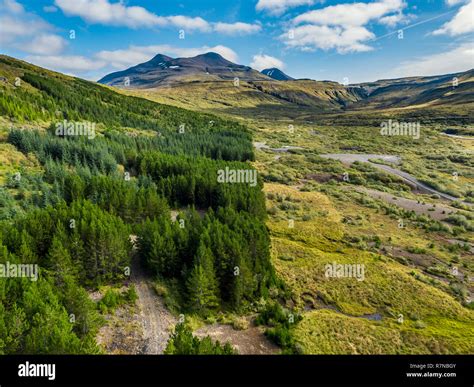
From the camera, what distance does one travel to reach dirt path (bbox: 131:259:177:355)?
22.7 metres

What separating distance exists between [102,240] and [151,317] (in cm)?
895

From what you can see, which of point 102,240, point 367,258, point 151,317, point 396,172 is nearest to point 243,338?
point 151,317

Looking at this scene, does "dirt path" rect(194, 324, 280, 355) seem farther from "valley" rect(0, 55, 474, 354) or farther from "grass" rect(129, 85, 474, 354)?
"grass" rect(129, 85, 474, 354)

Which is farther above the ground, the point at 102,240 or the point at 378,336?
the point at 102,240

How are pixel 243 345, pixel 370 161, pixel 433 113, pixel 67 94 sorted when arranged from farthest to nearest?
pixel 433 113
pixel 67 94
pixel 370 161
pixel 243 345

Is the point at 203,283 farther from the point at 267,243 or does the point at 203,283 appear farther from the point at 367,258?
the point at 367,258

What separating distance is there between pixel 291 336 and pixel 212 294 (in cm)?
818

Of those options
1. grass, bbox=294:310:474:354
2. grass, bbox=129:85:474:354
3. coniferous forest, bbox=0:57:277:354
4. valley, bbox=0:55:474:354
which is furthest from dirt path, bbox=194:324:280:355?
grass, bbox=129:85:474:354

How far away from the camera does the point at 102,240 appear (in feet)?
94.1

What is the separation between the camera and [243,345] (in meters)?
24.0

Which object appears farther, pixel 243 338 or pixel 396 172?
pixel 396 172

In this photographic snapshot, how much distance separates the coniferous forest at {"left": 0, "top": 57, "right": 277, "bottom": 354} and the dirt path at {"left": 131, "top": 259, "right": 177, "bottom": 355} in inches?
54.9
